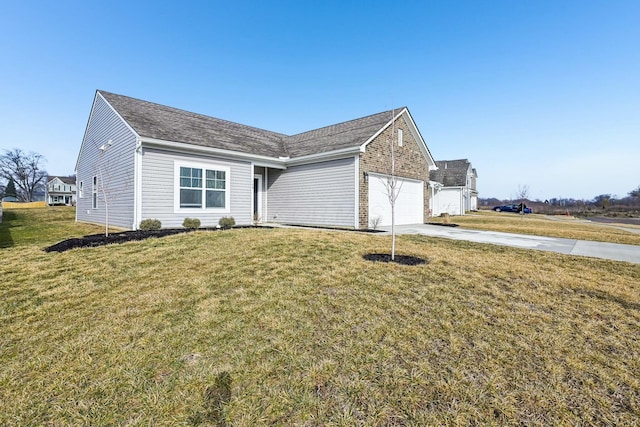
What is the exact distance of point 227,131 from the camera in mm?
15156

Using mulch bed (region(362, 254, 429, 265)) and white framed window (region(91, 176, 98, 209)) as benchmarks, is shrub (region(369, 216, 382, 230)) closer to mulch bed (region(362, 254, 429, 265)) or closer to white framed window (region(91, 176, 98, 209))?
mulch bed (region(362, 254, 429, 265))

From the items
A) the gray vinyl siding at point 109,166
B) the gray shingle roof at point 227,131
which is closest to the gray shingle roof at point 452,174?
the gray shingle roof at point 227,131

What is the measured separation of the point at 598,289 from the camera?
4.82 meters

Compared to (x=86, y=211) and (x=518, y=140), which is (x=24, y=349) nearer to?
(x=86, y=211)

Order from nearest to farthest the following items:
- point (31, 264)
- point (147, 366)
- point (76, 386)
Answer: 1. point (76, 386)
2. point (147, 366)
3. point (31, 264)

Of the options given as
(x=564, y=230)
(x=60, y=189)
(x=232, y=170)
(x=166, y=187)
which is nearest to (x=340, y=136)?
(x=232, y=170)

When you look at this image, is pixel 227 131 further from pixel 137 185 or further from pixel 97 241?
pixel 97 241

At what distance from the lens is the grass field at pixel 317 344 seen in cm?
220

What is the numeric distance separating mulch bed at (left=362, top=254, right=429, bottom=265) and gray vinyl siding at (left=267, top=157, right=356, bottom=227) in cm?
615

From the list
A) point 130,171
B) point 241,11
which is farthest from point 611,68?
point 130,171

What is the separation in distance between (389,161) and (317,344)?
1256 centimetres

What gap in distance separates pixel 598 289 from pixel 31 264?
11.7 meters

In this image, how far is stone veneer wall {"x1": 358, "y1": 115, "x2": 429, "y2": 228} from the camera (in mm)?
12672

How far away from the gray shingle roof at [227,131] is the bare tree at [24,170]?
6440 cm
